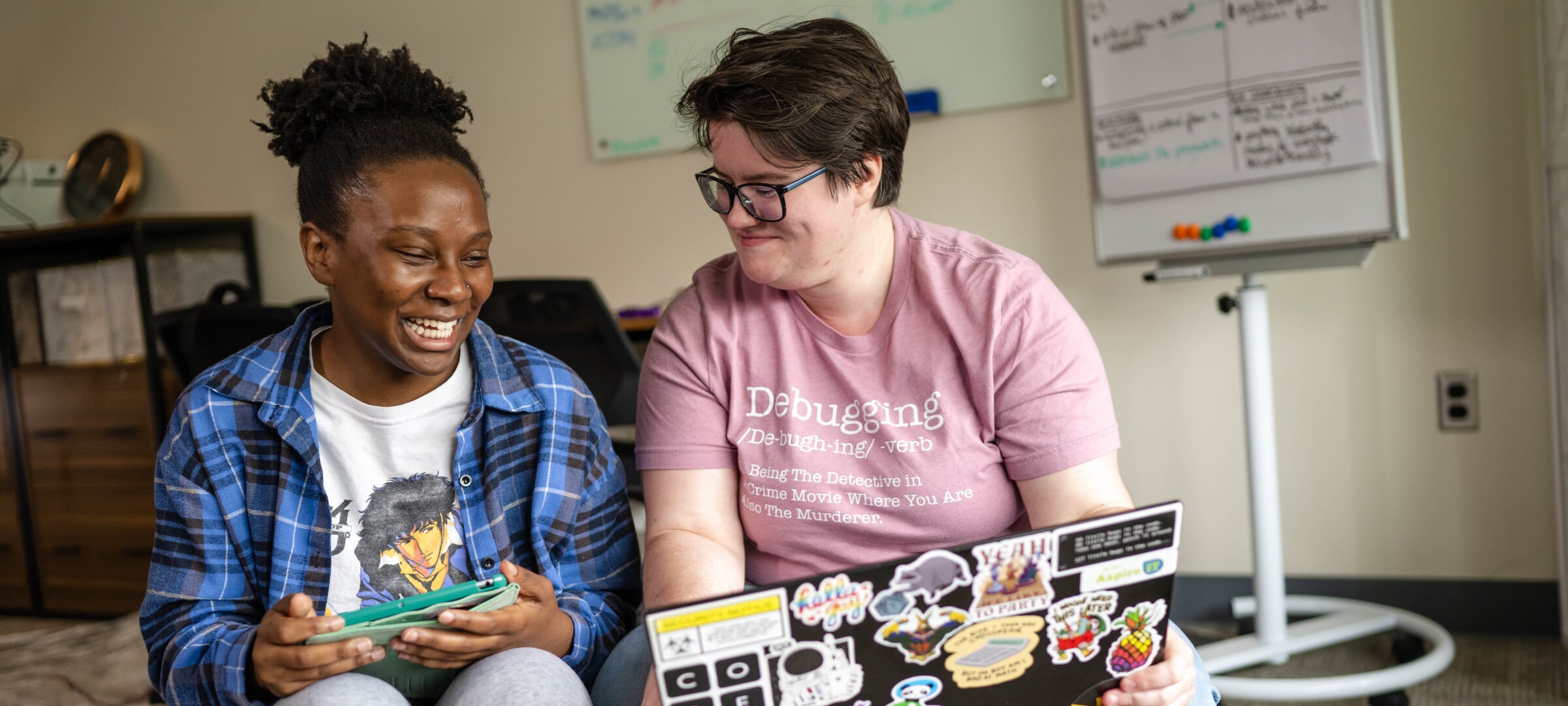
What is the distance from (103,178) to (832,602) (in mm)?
3791

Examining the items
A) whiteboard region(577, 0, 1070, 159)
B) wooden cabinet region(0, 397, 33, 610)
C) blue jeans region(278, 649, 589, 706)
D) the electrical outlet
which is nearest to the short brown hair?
blue jeans region(278, 649, 589, 706)

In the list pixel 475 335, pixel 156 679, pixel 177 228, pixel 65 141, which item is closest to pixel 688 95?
pixel 475 335

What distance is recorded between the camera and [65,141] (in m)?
3.74

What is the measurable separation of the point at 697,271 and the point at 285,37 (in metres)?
2.77

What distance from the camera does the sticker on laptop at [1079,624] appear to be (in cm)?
74

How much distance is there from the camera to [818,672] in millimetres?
720

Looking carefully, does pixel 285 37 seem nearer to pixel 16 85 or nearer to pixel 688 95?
pixel 16 85

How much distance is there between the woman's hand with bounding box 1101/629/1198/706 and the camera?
80 centimetres

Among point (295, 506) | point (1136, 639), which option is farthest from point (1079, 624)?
point (295, 506)

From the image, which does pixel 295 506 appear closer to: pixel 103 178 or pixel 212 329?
pixel 212 329

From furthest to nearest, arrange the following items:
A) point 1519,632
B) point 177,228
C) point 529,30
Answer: point 177,228, point 529,30, point 1519,632

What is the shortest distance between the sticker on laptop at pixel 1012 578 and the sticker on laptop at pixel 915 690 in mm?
58

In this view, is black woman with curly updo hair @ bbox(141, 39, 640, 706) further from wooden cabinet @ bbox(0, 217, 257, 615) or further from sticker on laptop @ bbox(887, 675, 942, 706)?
wooden cabinet @ bbox(0, 217, 257, 615)

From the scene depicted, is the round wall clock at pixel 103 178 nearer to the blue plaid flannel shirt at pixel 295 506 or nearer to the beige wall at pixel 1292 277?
the beige wall at pixel 1292 277
